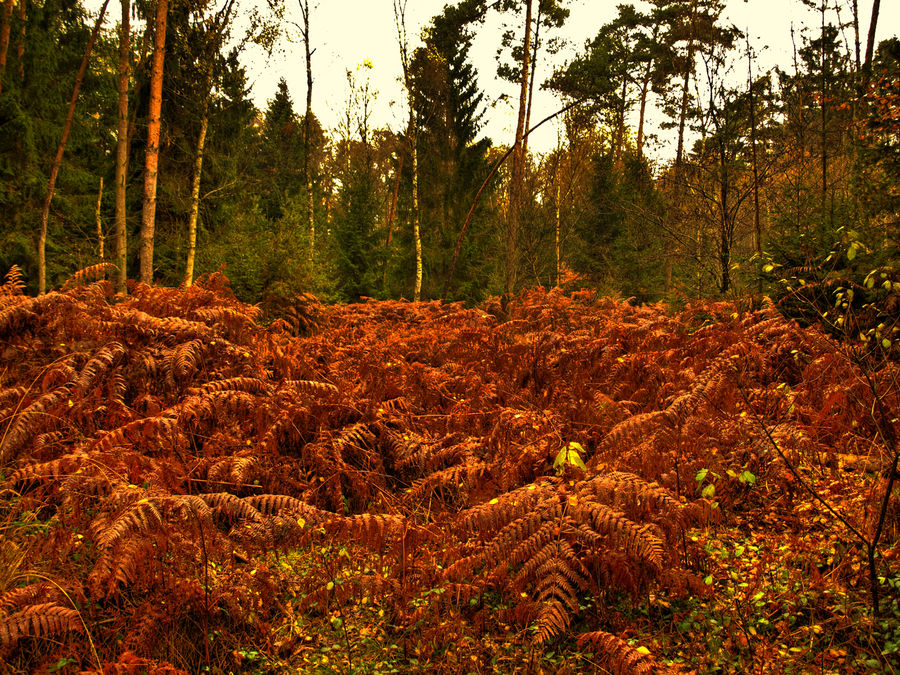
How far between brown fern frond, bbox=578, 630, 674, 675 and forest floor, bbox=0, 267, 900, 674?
0.04ft

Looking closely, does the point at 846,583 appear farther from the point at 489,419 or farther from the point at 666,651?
the point at 489,419

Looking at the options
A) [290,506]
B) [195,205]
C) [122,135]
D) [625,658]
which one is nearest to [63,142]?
[122,135]

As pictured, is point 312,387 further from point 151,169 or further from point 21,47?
point 21,47

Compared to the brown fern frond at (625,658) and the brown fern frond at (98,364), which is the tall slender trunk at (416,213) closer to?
the brown fern frond at (98,364)

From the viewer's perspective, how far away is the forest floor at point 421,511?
250 cm

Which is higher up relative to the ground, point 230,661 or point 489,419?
point 489,419

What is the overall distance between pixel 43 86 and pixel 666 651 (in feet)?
60.9

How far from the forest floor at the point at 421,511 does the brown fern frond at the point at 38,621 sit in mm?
11

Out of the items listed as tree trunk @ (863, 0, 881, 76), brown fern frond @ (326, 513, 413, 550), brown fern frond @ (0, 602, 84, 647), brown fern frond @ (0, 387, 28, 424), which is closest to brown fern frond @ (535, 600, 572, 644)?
brown fern frond @ (326, 513, 413, 550)

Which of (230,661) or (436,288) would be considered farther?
(436,288)

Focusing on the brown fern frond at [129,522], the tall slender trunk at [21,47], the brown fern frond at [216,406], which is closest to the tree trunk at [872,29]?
the brown fern frond at [216,406]

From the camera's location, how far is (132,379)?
15.9ft

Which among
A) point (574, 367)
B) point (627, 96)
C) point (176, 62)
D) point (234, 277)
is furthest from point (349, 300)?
point (627, 96)

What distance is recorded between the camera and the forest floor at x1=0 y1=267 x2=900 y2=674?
8.20 ft
